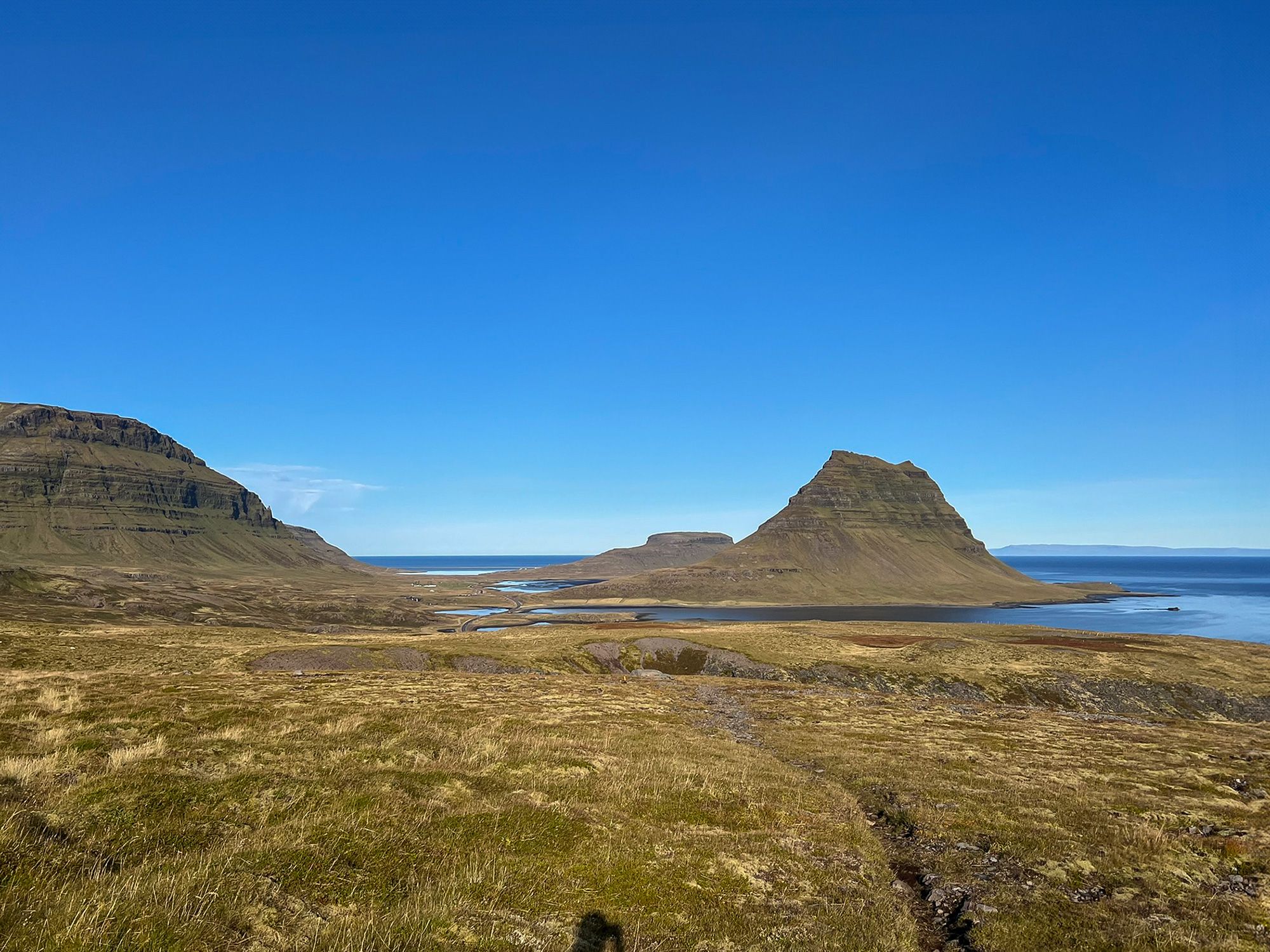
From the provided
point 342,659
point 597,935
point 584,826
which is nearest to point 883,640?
point 342,659

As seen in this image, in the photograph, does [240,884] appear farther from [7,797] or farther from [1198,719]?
[1198,719]

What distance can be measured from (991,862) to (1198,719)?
186 ft

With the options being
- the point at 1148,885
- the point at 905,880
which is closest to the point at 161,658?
the point at 905,880

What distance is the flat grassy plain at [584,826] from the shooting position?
10.9 metres

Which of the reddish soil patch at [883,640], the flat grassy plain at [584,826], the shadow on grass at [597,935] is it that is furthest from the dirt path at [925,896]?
the reddish soil patch at [883,640]

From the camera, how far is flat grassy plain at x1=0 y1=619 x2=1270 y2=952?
10.9 metres

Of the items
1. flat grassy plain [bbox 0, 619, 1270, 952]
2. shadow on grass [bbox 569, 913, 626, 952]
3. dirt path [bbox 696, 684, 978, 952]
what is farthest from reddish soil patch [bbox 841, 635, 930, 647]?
shadow on grass [bbox 569, 913, 626, 952]

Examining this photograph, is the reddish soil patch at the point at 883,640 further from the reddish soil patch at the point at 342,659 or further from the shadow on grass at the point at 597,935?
the shadow on grass at the point at 597,935

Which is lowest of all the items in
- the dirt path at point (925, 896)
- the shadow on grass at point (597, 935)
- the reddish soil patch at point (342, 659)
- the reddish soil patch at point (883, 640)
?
the reddish soil patch at point (883, 640)

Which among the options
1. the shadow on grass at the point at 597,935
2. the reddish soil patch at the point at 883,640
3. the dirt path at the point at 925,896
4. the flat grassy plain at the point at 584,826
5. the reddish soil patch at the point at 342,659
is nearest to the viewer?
the shadow on grass at the point at 597,935

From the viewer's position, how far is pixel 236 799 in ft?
50.2

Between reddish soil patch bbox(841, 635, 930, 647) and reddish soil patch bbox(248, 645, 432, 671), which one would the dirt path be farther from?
reddish soil patch bbox(841, 635, 930, 647)

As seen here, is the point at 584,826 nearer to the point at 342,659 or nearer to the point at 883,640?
the point at 342,659

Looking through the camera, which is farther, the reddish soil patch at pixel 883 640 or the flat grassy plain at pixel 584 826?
the reddish soil patch at pixel 883 640
